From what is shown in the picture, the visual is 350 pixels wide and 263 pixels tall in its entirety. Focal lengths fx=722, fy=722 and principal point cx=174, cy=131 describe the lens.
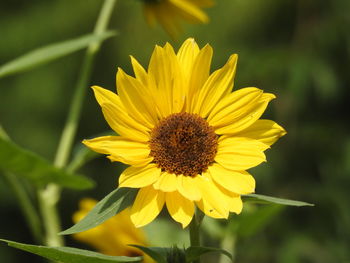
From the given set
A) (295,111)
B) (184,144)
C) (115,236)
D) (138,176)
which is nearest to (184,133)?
(184,144)

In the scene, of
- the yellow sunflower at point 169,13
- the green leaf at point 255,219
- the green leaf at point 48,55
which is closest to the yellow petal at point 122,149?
the green leaf at point 255,219

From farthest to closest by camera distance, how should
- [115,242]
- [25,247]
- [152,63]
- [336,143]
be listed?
[336,143] → [115,242] → [152,63] → [25,247]

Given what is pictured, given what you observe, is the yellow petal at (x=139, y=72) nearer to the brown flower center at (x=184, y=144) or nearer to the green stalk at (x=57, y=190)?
the brown flower center at (x=184, y=144)

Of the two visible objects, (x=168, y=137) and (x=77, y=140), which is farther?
(x=77, y=140)

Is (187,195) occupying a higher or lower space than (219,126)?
lower

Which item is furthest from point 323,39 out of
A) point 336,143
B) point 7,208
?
point 7,208

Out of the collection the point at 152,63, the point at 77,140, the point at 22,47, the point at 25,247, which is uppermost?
the point at 22,47

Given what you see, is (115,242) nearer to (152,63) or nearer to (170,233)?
(170,233)

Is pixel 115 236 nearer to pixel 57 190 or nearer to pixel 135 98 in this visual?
pixel 57 190

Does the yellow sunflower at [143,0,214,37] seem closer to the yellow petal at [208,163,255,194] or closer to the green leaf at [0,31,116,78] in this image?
the green leaf at [0,31,116,78]
